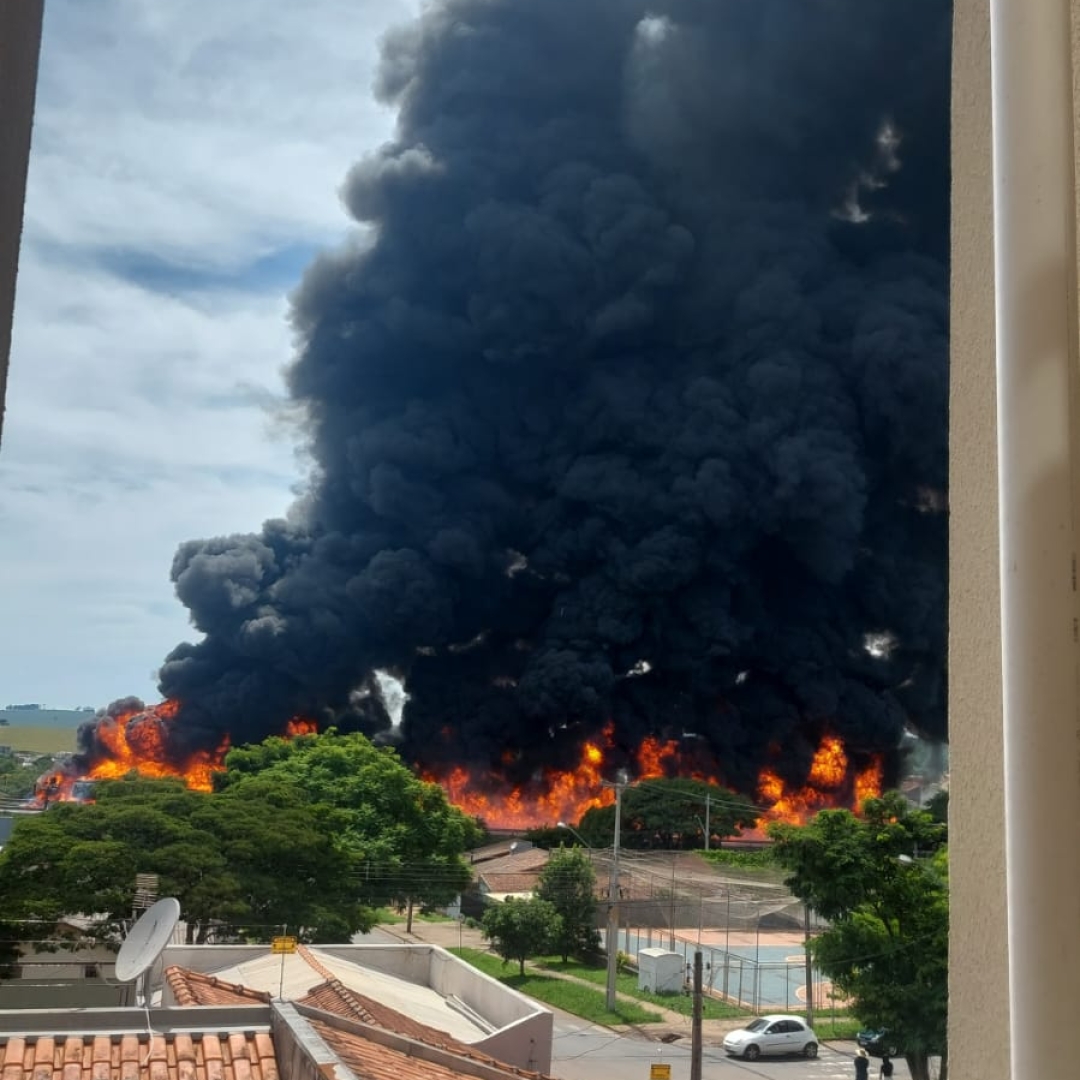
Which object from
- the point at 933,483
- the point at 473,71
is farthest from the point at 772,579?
the point at 473,71

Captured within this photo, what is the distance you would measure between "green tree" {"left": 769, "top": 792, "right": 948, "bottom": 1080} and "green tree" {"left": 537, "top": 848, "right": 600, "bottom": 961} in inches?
165

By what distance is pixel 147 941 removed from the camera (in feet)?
18.4

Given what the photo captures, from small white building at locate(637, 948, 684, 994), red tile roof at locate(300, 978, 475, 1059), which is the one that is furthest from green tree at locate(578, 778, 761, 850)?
red tile roof at locate(300, 978, 475, 1059)

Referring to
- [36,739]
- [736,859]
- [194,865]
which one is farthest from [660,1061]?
[36,739]

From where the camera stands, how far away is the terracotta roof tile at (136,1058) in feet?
13.7

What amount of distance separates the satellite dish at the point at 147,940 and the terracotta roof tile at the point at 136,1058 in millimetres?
830

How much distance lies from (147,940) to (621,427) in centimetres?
2321

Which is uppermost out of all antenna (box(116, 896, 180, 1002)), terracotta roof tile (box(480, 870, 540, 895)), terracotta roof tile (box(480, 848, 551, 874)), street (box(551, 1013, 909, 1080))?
antenna (box(116, 896, 180, 1002))

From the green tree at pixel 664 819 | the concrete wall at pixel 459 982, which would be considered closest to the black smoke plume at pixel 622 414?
the green tree at pixel 664 819

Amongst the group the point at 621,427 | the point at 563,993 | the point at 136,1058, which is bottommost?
the point at 563,993

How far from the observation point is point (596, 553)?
27672 millimetres

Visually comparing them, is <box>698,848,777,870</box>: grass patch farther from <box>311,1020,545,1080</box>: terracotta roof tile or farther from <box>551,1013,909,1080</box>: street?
<box>311,1020,545,1080</box>: terracotta roof tile

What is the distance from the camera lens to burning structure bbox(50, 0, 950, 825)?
88.7 ft

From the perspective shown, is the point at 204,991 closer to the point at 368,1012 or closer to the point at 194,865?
the point at 368,1012
